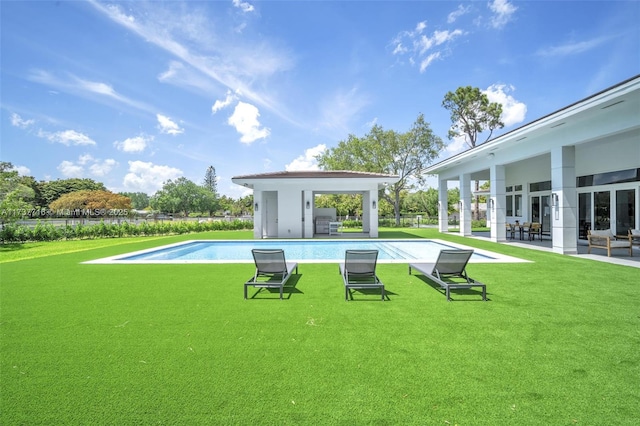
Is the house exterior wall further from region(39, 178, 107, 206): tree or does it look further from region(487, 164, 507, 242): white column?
region(39, 178, 107, 206): tree

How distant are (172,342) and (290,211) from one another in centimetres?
1489

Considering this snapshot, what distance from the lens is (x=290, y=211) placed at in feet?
61.1

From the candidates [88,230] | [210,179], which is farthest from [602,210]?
[210,179]

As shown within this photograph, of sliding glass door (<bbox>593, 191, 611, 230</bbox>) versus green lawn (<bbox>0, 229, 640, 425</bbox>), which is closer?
green lawn (<bbox>0, 229, 640, 425</bbox>)

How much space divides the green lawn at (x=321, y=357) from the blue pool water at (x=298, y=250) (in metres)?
5.06

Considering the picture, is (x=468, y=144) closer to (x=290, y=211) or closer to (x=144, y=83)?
(x=290, y=211)

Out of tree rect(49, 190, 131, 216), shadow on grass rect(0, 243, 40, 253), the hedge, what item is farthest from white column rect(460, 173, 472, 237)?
tree rect(49, 190, 131, 216)

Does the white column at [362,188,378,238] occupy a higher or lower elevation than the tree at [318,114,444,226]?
lower

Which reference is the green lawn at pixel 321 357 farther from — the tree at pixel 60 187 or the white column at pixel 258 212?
the tree at pixel 60 187

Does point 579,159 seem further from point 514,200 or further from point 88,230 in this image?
point 88,230

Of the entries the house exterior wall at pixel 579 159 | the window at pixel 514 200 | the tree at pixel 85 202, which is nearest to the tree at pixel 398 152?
the window at pixel 514 200

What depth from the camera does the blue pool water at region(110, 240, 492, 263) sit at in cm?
1144

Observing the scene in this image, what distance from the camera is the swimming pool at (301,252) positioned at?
1021 centimetres

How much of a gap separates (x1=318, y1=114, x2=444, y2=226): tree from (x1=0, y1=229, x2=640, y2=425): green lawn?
2846 centimetres
